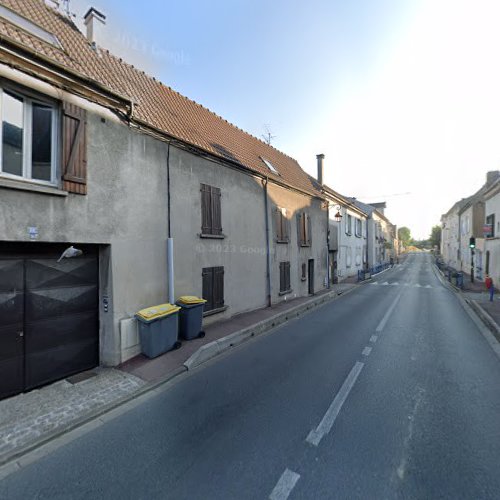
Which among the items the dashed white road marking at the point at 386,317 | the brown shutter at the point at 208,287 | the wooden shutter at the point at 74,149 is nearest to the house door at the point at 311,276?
the dashed white road marking at the point at 386,317

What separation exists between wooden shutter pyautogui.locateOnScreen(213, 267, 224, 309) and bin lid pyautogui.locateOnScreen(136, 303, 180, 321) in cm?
226

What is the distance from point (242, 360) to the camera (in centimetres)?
627

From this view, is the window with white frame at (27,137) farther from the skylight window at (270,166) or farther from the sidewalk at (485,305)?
the sidewalk at (485,305)

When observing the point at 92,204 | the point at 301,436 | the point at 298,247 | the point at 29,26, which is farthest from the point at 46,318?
the point at 298,247

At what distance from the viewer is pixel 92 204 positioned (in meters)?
5.58

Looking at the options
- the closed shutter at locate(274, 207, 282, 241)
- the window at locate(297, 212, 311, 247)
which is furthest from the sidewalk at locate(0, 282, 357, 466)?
the window at locate(297, 212, 311, 247)

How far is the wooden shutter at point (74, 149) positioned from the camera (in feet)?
16.9

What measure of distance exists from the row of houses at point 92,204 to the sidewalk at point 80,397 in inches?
16.1

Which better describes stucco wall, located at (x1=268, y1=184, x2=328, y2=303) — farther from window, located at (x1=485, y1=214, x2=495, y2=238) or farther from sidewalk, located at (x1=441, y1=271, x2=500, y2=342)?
window, located at (x1=485, y1=214, x2=495, y2=238)

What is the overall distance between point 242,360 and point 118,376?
2596mm

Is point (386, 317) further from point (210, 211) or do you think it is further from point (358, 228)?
point (358, 228)

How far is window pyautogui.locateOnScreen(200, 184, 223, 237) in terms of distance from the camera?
846 cm

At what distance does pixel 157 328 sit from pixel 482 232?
27219 millimetres

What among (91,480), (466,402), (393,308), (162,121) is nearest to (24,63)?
(162,121)
